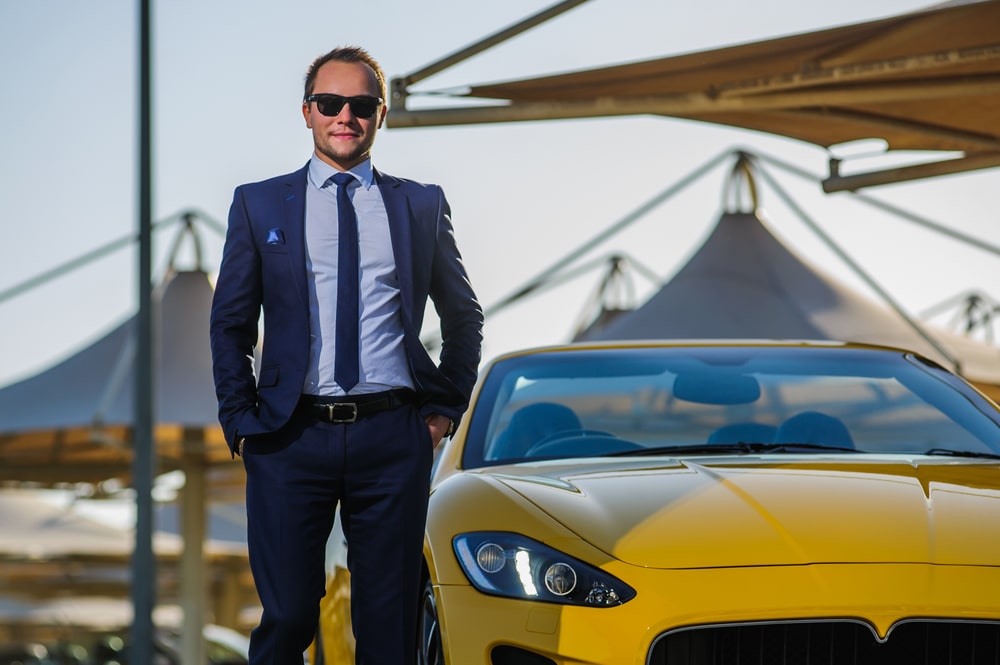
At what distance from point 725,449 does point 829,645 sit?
1.27 m

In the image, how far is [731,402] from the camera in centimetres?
540

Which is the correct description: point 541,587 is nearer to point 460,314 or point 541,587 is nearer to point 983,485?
point 460,314

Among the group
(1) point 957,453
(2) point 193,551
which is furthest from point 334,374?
(2) point 193,551

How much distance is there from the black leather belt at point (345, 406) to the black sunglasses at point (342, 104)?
60 cm

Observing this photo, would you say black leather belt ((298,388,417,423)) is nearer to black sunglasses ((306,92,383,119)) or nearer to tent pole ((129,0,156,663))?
black sunglasses ((306,92,383,119))

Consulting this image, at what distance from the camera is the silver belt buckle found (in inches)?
144

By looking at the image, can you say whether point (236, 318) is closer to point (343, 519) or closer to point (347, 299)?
point (347, 299)

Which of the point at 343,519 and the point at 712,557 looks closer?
the point at 343,519

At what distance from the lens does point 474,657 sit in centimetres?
399

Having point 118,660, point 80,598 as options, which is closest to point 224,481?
point 118,660

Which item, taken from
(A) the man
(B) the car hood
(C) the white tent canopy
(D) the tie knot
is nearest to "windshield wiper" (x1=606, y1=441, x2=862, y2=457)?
(B) the car hood

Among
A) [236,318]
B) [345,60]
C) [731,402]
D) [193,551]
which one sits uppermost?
[345,60]

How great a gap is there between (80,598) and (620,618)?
61962 mm

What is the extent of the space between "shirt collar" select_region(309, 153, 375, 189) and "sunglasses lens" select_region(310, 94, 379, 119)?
12cm
